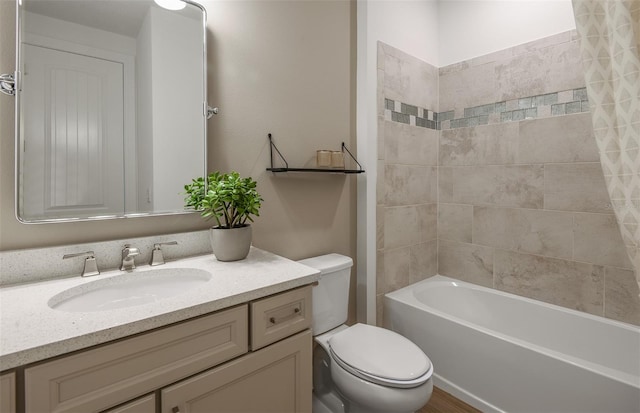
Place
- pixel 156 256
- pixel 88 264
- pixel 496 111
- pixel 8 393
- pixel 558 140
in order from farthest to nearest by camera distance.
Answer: pixel 496 111
pixel 558 140
pixel 156 256
pixel 88 264
pixel 8 393

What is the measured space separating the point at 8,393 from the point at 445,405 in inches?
76.5

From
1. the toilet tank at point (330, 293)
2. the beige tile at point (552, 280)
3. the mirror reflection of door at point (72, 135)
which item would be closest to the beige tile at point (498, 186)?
the beige tile at point (552, 280)

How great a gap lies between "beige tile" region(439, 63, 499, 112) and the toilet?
1.56 m

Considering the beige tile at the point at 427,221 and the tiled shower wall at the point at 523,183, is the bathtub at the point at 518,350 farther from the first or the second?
the beige tile at the point at 427,221

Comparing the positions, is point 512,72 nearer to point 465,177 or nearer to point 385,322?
point 465,177

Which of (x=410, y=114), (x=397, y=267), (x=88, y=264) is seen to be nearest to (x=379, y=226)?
(x=397, y=267)

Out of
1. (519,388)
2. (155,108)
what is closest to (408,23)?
(155,108)

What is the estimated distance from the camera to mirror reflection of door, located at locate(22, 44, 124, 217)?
3.49ft

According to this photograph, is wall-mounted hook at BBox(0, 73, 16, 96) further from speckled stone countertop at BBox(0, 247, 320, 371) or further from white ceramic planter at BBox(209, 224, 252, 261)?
white ceramic planter at BBox(209, 224, 252, 261)

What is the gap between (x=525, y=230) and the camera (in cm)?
208

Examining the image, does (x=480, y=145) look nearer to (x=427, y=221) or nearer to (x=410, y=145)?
(x=410, y=145)

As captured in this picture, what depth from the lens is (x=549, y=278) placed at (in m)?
2.00

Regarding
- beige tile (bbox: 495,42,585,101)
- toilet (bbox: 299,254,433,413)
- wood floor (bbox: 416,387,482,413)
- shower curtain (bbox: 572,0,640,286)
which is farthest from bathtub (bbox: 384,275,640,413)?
beige tile (bbox: 495,42,585,101)

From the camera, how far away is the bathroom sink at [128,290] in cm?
100
